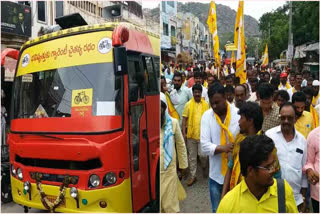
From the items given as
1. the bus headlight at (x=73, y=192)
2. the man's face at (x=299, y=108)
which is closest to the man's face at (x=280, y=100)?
the man's face at (x=299, y=108)

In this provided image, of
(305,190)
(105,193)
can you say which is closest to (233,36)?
(305,190)

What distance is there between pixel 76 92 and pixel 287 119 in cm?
182

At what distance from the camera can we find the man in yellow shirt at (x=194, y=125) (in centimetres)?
413

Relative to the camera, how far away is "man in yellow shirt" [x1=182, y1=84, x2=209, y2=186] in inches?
163

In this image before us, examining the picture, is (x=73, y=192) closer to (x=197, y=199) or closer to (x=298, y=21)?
(x=197, y=199)

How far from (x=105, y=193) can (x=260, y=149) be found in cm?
167

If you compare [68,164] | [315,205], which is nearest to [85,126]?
[68,164]

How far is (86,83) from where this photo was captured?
121 inches

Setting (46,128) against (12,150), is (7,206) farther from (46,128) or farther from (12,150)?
(46,128)

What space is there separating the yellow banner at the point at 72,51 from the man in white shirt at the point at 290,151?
1.57 meters

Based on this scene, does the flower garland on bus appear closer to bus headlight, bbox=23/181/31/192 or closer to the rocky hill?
bus headlight, bbox=23/181/31/192

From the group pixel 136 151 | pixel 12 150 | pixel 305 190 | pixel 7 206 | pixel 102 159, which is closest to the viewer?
pixel 305 190

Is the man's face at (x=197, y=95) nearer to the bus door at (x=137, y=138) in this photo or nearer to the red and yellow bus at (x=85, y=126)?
the red and yellow bus at (x=85, y=126)

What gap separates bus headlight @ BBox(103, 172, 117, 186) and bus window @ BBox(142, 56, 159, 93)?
1.01m
